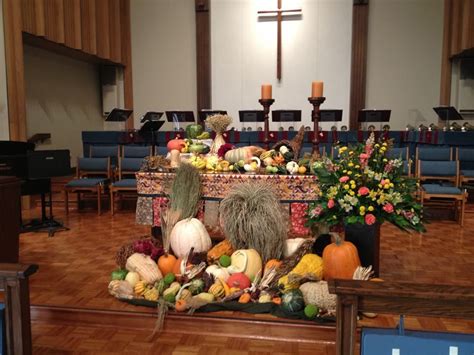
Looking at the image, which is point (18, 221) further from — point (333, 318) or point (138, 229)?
point (333, 318)

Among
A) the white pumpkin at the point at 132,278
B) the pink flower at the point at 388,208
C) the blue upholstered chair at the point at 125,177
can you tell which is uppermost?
the pink flower at the point at 388,208

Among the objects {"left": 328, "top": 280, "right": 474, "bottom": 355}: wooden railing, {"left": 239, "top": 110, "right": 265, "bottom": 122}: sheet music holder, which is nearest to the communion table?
{"left": 328, "top": 280, "right": 474, "bottom": 355}: wooden railing

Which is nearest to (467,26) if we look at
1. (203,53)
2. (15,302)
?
(203,53)

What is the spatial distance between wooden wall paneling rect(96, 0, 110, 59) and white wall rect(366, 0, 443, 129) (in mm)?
5628

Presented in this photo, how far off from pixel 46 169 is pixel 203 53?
19.1 feet

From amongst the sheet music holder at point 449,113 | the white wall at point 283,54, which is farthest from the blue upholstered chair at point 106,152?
the sheet music holder at point 449,113

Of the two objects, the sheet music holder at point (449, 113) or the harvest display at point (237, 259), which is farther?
the sheet music holder at point (449, 113)

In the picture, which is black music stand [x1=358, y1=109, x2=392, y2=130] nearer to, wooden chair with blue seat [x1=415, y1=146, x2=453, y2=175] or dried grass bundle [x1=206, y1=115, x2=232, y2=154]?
wooden chair with blue seat [x1=415, y1=146, x2=453, y2=175]

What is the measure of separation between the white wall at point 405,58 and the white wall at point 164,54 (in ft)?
13.2

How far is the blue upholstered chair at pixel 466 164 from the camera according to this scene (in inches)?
249

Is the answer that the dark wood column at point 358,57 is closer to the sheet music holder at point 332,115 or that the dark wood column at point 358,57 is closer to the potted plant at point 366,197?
the sheet music holder at point 332,115

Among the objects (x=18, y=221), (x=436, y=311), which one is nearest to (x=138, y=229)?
(x=18, y=221)

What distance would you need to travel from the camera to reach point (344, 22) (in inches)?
382

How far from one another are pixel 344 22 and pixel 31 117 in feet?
22.0
